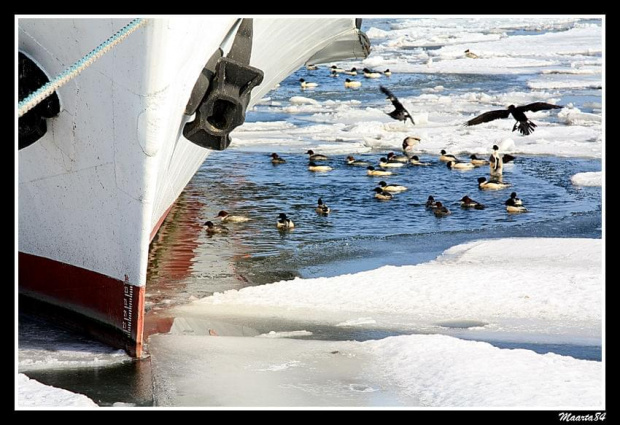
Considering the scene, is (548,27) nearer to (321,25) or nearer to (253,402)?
(321,25)

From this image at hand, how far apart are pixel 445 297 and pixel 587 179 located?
7.56m

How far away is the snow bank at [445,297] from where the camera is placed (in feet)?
28.6

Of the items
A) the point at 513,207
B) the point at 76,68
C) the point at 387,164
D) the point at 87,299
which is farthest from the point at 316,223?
the point at 76,68

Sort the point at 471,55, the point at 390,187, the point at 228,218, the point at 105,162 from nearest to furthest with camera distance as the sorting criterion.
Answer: the point at 105,162, the point at 228,218, the point at 390,187, the point at 471,55

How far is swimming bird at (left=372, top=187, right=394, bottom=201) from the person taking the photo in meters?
14.9

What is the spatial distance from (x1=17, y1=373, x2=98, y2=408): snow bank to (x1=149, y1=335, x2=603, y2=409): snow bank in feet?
1.63

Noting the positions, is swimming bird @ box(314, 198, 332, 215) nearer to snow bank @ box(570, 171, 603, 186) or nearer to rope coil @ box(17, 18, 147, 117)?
snow bank @ box(570, 171, 603, 186)

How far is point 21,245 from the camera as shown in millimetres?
9266

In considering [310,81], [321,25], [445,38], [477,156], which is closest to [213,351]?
[321,25]

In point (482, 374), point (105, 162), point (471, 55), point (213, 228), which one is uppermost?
point (471, 55)

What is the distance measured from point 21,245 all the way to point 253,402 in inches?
132

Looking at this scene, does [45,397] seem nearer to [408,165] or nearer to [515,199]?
[515,199]

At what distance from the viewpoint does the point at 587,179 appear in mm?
16156

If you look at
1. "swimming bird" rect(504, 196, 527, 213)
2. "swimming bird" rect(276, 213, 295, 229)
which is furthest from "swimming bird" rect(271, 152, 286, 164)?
"swimming bird" rect(276, 213, 295, 229)
